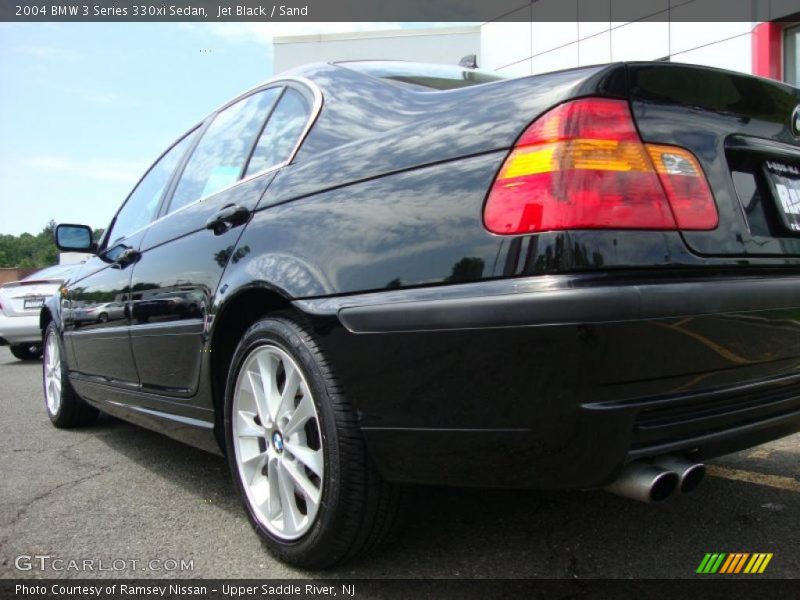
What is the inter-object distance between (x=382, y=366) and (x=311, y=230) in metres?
0.51

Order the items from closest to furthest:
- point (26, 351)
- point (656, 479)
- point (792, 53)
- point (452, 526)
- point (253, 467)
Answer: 1. point (656, 479)
2. point (253, 467)
3. point (452, 526)
4. point (26, 351)
5. point (792, 53)

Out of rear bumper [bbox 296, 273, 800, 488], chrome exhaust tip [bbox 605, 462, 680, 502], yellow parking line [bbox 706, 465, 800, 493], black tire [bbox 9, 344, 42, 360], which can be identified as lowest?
black tire [bbox 9, 344, 42, 360]

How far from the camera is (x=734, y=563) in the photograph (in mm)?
2029

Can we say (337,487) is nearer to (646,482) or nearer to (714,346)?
(646,482)

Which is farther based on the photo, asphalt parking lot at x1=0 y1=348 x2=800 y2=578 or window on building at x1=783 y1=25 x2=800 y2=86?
window on building at x1=783 y1=25 x2=800 y2=86

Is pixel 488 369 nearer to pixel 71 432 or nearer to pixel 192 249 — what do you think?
pixel 192 249

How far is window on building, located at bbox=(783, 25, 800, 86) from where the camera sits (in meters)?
10.6

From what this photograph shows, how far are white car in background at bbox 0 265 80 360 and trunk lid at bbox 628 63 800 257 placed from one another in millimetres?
8791

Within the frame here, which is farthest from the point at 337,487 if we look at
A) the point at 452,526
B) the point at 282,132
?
the point at 282,132

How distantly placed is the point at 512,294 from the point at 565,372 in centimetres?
20

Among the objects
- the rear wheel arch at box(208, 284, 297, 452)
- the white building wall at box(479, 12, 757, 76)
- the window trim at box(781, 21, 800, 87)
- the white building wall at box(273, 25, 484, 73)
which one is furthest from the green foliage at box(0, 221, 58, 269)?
the rear wheel arch at box(208, 284, 297, 452)

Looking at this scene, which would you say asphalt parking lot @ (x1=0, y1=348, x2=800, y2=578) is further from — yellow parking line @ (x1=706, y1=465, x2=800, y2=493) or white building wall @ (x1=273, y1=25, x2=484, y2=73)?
white building wall @ (x1=273, y1=25, x2=484, y2=73)

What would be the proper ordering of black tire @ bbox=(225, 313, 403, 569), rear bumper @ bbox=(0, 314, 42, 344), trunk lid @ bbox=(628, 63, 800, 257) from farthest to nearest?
→ rear bumper @ bbox=(0, 314, 42, 344) < black tire @ bbox=(225, 313, 403, 569) < trunk lid @ bbox=(628, 63, 800, 257)

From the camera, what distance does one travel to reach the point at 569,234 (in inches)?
58.0
